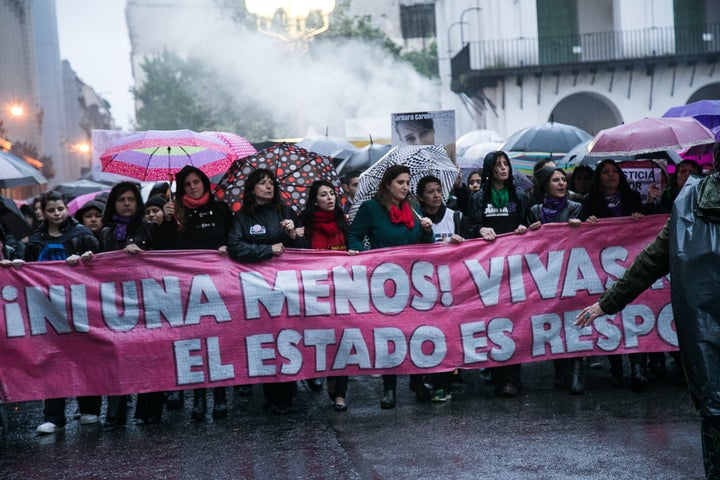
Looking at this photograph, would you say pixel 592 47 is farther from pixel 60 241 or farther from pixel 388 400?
pixel 60 241

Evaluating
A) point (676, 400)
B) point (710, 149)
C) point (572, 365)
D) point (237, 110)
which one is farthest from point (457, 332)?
point (237, 110)

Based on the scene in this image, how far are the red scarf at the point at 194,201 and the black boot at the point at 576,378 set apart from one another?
3020mm

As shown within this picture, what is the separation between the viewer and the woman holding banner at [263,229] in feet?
26.2

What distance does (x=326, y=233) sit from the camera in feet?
28.0

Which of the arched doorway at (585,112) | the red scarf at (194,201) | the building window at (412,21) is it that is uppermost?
the building window at (412,21)

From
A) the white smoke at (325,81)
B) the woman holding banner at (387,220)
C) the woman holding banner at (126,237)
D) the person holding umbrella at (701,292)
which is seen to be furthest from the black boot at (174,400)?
the white smoke at (325,81)

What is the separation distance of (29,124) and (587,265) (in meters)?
42.9

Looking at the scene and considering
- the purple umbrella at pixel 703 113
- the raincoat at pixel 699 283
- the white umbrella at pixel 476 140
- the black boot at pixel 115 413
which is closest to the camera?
the raincoat at pixel 699 283

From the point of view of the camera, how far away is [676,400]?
7730mm

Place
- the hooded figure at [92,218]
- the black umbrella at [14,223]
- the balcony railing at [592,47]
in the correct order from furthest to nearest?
the balcony railing at [592,47] < the black umbrella at [14,223] < the hooded figure at [92,218]

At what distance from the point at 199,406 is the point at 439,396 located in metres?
1.76

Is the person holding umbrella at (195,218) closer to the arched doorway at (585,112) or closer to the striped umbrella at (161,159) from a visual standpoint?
the striped umbrella at (161,159)

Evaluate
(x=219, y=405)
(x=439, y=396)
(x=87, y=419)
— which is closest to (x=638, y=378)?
(x=439, y=396)

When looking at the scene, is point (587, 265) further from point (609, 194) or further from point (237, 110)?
point (237, 110)
